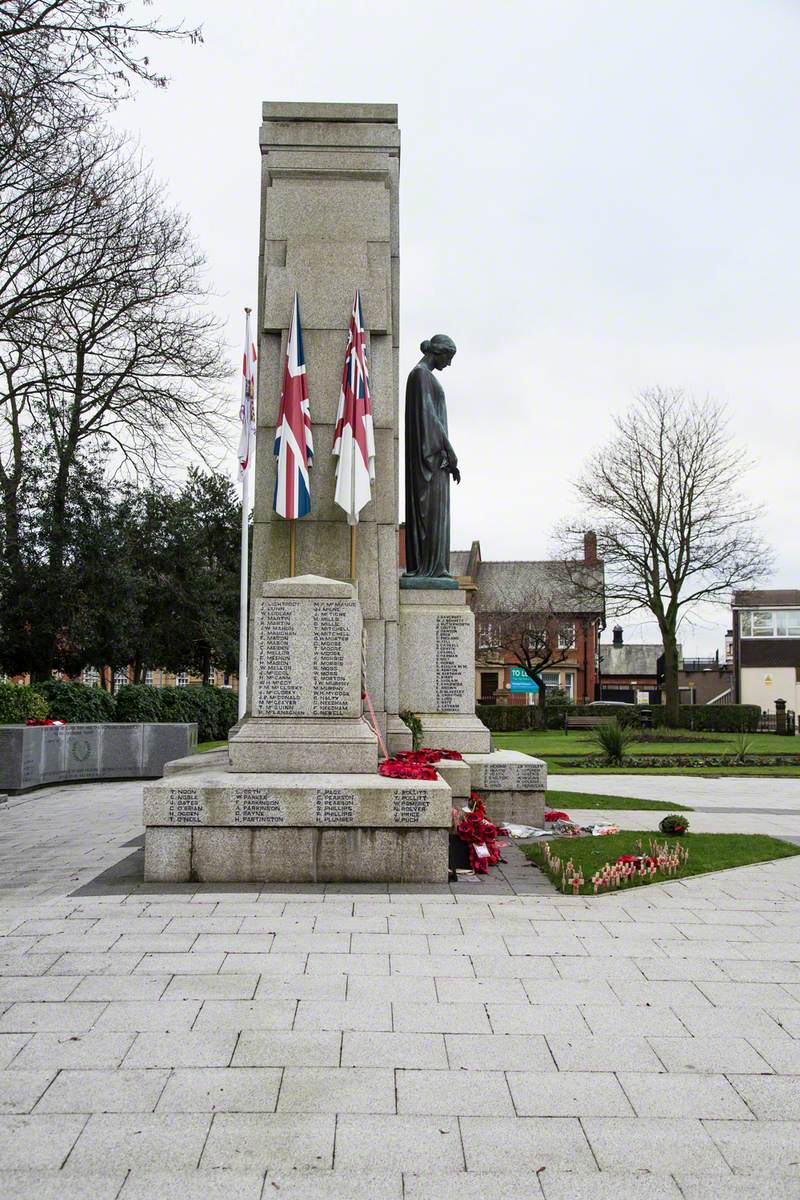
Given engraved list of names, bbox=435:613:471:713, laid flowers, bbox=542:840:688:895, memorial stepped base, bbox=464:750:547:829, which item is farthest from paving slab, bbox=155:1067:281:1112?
engraved list of names, bbox=435:613:471:713

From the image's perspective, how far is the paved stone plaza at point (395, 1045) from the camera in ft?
10.2

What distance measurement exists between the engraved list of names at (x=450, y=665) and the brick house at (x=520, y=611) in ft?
137

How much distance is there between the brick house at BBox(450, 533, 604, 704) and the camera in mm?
58781

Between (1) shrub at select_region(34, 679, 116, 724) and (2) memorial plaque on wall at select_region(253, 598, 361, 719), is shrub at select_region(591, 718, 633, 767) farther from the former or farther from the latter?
(2) memorial plaque on wall at select_region(253, 598, 361, 719)

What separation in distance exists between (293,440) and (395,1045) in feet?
23.1

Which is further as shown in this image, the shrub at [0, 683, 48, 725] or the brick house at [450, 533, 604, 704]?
the brick house at [450, 533, 604, 704]

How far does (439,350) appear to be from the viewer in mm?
→ 11875

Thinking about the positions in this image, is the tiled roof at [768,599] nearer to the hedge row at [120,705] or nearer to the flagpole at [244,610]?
the hedge row at [120,705]

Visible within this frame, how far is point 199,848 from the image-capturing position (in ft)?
23.7

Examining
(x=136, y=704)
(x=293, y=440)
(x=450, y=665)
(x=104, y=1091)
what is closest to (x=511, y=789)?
(x=450, y=665)

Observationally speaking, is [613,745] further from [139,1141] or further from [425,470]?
[139,1141]

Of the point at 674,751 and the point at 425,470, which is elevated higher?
the point at 425,470

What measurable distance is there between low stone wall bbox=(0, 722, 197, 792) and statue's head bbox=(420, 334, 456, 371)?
906cm


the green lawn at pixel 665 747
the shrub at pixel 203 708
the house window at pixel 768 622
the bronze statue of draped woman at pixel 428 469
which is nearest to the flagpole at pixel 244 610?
the bronze statue of draped woman at pixel 428 469
